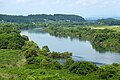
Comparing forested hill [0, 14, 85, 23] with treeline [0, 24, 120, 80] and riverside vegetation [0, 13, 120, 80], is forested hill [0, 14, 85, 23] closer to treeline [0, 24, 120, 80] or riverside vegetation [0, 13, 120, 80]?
riverside vegetation [0, 13, 120, 80]

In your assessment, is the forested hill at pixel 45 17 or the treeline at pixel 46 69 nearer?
the treeline at pixel 46 69

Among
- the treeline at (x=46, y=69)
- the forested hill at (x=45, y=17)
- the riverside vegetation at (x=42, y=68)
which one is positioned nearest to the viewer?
the treeline at (x=46, y=69)

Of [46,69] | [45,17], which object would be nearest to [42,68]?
[46,69]

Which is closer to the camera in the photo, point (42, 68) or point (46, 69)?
point (46, 69)

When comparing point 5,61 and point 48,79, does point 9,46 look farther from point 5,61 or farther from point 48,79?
point 48,79

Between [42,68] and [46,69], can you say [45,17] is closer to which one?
[42,68]

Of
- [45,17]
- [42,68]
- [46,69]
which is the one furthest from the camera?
[45,17]

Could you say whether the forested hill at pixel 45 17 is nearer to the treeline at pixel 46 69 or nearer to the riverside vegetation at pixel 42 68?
the riverside vegetation at pixel 42 68

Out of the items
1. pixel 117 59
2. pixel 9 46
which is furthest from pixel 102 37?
pixel 9 46

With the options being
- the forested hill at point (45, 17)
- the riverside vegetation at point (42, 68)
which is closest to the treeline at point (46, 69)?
the riverside vegetation at point (42, 68)

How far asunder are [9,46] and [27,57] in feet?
33.7

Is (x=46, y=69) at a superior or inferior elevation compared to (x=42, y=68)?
superior

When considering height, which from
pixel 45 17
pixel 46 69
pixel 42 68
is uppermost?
pixel 46 69

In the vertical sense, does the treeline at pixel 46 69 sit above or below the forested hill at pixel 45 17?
above
